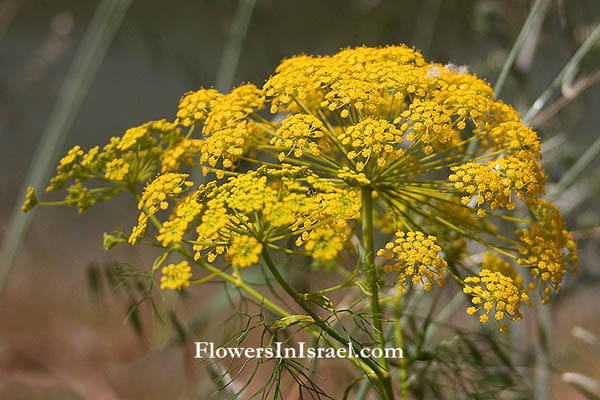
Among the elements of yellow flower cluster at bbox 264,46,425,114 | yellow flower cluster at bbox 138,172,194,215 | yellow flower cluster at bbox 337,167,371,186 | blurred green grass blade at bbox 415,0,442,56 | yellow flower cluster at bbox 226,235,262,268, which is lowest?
yellow flower cluster at bbox 226,235,262,268

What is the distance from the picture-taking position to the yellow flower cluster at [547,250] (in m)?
0.52

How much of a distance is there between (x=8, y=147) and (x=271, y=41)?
132 inches

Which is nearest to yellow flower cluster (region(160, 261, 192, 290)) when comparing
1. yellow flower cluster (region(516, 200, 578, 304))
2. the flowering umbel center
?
the flowering umbel center

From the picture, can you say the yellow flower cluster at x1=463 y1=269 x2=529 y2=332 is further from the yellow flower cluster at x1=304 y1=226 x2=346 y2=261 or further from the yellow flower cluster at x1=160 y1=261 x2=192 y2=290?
the yellow flower cluster at x1=160 y1=261 x2=192 y2=290

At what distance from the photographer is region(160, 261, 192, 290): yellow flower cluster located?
44 cm

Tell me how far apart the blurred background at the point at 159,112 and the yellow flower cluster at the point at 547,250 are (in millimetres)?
381

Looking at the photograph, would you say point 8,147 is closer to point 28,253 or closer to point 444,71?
point 28,253

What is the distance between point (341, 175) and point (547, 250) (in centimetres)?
26

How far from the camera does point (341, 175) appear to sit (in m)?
A: 0.48

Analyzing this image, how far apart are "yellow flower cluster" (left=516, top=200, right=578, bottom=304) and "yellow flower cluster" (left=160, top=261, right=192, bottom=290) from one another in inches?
14.0

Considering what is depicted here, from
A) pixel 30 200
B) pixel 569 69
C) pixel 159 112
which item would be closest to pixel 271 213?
pixel 30 200

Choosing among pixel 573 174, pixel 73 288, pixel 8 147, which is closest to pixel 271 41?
pixel 573 174

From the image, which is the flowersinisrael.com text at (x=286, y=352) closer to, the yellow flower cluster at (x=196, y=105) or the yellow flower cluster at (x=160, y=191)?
the yellow flower cluster at (x=160, y=191)

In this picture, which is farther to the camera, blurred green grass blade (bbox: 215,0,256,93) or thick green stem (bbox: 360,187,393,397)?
blurred green grass blade (bbox: 215,0,256,93)
